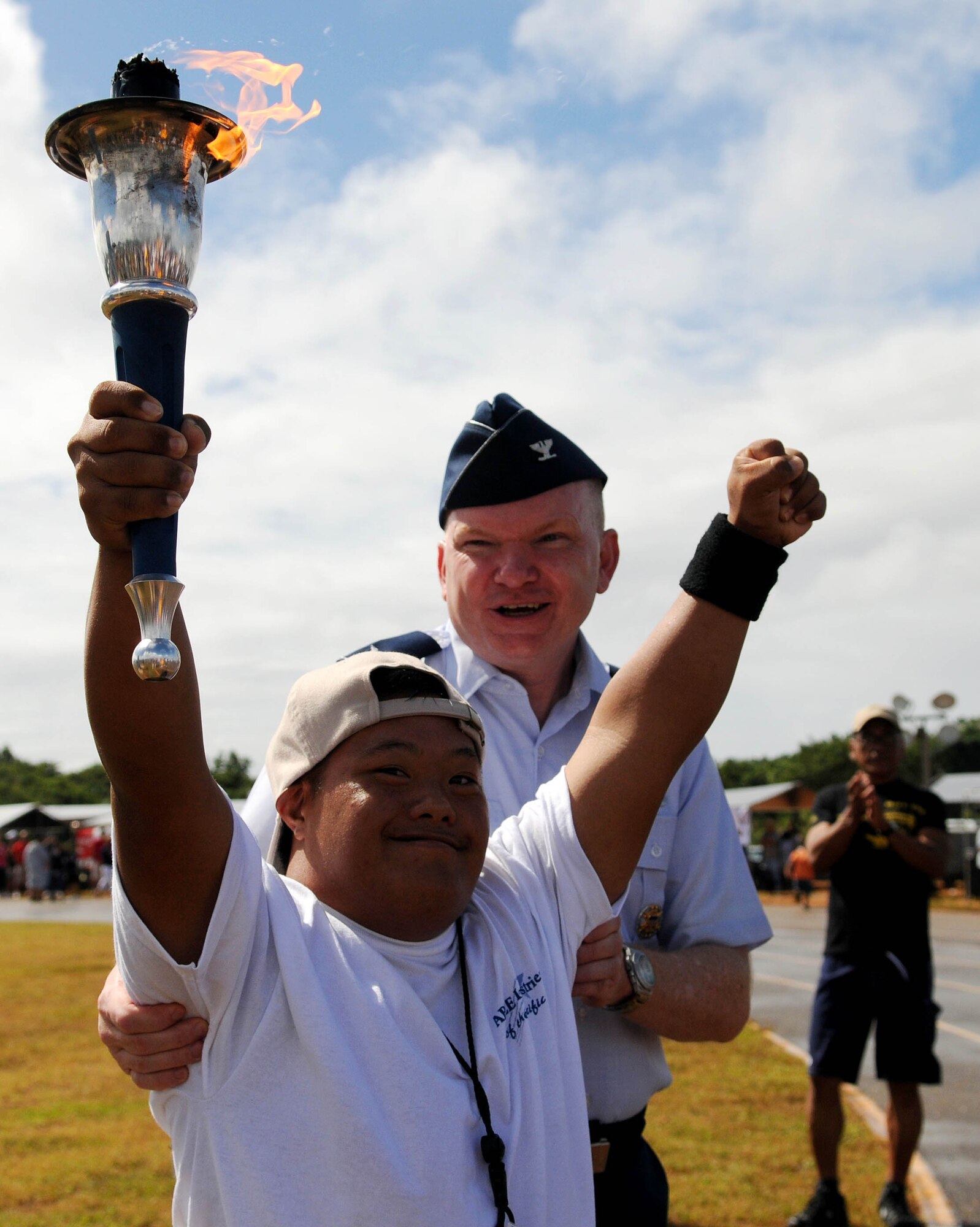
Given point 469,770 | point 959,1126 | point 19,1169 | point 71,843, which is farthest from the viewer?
point 71,843

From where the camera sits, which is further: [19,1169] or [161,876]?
[19,1169]

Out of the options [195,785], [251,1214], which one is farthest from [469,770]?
[251,1214]

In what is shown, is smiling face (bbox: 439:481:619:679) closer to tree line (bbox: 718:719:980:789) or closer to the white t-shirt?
the white t-shirt

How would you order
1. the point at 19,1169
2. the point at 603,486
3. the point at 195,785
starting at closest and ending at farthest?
1. the point at 195,785
2. the point at 603,486
3. the point at 19,1169

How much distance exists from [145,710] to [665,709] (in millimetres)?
976

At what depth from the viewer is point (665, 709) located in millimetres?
2211

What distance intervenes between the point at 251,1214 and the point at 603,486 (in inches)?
73.8

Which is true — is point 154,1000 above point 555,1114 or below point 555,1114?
above

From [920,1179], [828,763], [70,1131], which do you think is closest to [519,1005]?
[920,1179]

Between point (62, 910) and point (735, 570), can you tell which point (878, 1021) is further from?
point (62, 910)

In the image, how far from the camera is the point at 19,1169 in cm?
662

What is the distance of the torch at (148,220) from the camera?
146 centimetres

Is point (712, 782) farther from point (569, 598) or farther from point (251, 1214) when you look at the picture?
point (251, 1214)

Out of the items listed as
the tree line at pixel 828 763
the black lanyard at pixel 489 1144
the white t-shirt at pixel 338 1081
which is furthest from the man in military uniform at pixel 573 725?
the tree line at pixel 828 763
